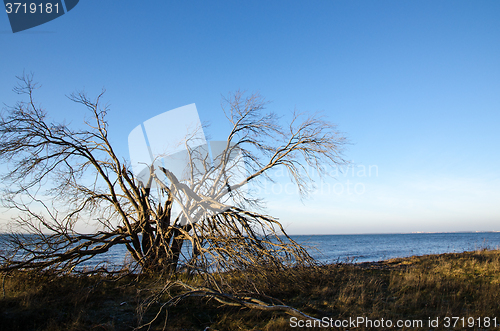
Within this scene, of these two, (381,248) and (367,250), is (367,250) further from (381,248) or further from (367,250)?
(381,248)

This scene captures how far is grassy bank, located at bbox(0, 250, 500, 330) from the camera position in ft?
18.2

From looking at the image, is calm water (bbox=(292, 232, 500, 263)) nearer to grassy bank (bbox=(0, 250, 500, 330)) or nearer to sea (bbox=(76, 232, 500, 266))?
sea (bbox=(76, 232, 500, 266))

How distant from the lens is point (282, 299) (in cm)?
728

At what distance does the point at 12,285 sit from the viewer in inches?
278

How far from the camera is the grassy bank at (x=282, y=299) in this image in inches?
219

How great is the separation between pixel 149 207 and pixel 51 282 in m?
3.11

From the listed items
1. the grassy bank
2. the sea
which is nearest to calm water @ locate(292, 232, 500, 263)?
the sea

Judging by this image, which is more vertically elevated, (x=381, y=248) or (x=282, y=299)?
(x=282, y=299)

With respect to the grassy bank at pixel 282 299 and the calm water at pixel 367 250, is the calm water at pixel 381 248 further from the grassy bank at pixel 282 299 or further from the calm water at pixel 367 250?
the grassy bank at pixel 282 299

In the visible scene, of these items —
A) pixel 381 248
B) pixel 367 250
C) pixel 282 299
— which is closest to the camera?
pixel 282 299

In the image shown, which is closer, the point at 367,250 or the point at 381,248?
the point at 367,250

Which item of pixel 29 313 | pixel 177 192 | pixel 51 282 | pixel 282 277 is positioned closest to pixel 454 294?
pixel 282 277

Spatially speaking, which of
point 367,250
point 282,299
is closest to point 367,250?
point 367,250

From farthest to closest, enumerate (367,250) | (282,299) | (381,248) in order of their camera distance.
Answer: (381,248)
(367,250)
(282,299)
